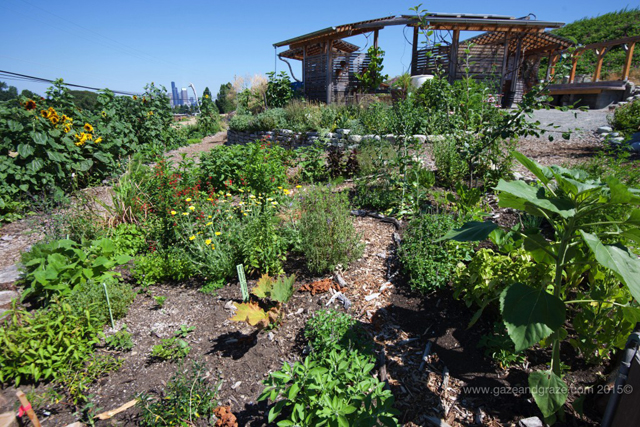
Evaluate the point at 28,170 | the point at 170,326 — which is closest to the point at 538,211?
the point at 170,326

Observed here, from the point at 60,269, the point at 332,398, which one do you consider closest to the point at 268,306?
the point at 332,398

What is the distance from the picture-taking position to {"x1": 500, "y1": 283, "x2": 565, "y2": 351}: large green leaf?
1.28 metres

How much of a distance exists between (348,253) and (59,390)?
97.1 inches

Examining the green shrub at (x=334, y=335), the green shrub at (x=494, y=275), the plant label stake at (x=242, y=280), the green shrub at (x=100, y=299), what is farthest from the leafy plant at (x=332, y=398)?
the green shrub at (x=100, y=299)

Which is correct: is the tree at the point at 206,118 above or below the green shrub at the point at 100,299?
above

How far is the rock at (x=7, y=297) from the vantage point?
308 centimetres

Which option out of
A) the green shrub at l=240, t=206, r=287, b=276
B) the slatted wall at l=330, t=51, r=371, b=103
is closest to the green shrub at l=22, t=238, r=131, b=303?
the green shrub at l=240, t=206, r=287, b=276

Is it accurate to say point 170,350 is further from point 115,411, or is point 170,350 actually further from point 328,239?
point 328,239

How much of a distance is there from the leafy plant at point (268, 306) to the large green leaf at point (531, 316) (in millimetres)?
1648

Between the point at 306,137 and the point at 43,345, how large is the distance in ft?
26.7

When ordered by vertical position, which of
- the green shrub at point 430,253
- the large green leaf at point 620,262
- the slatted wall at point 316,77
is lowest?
the green shrub at point 430,253

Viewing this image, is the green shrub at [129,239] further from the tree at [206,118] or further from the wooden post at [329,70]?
the tree at [206,118]

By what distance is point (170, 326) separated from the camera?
2.77 meters

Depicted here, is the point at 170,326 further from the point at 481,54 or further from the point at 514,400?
the point at 481,54
